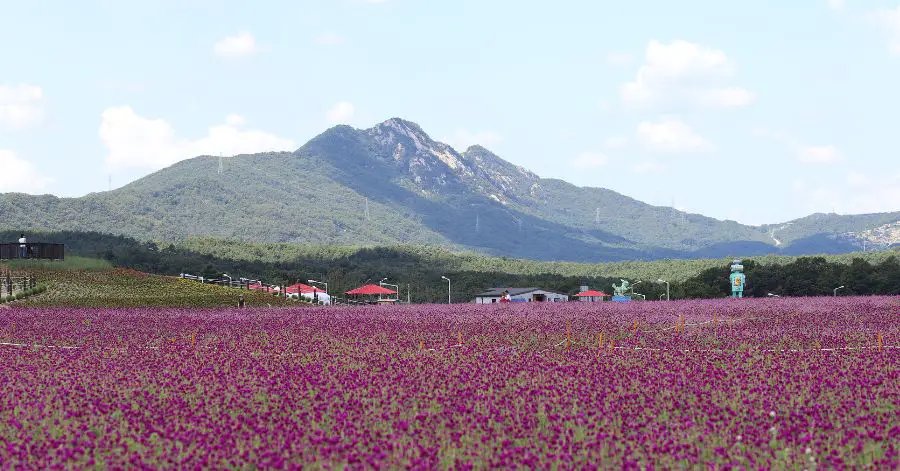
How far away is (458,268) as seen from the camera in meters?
170

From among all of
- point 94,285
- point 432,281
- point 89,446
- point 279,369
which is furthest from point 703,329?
point 432,281

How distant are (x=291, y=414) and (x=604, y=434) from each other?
162 inches

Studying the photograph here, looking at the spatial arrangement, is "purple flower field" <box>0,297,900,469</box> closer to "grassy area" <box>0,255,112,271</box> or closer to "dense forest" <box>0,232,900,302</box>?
"grassy area" <box>0,255,112,271</box>

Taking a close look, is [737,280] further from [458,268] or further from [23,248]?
[458,268]

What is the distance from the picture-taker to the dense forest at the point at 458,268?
74.6m

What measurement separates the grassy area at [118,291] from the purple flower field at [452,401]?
17.8 meters

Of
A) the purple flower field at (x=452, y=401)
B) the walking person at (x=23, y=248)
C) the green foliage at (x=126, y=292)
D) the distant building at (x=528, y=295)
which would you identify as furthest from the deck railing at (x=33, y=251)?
the distant building at (x=528, y=295)

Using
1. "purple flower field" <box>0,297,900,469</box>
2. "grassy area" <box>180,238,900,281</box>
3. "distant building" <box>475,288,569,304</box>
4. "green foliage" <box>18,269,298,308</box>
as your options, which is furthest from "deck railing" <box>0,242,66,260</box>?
"grassy area" <box>180,238,900,281</box>

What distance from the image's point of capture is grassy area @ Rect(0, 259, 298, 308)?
145ft

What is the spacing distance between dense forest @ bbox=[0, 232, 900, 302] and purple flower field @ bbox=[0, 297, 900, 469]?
5011 centimetres

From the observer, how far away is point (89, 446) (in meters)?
11.1

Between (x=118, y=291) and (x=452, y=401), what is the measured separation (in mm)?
38472

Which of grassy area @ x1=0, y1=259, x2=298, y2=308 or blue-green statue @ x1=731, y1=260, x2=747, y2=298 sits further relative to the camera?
blue-green statue @ x1=731, y1=260, x2=747, y2=298

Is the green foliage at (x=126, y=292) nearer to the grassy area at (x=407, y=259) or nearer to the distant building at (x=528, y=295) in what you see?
the distant building at (x=528, y=295)
